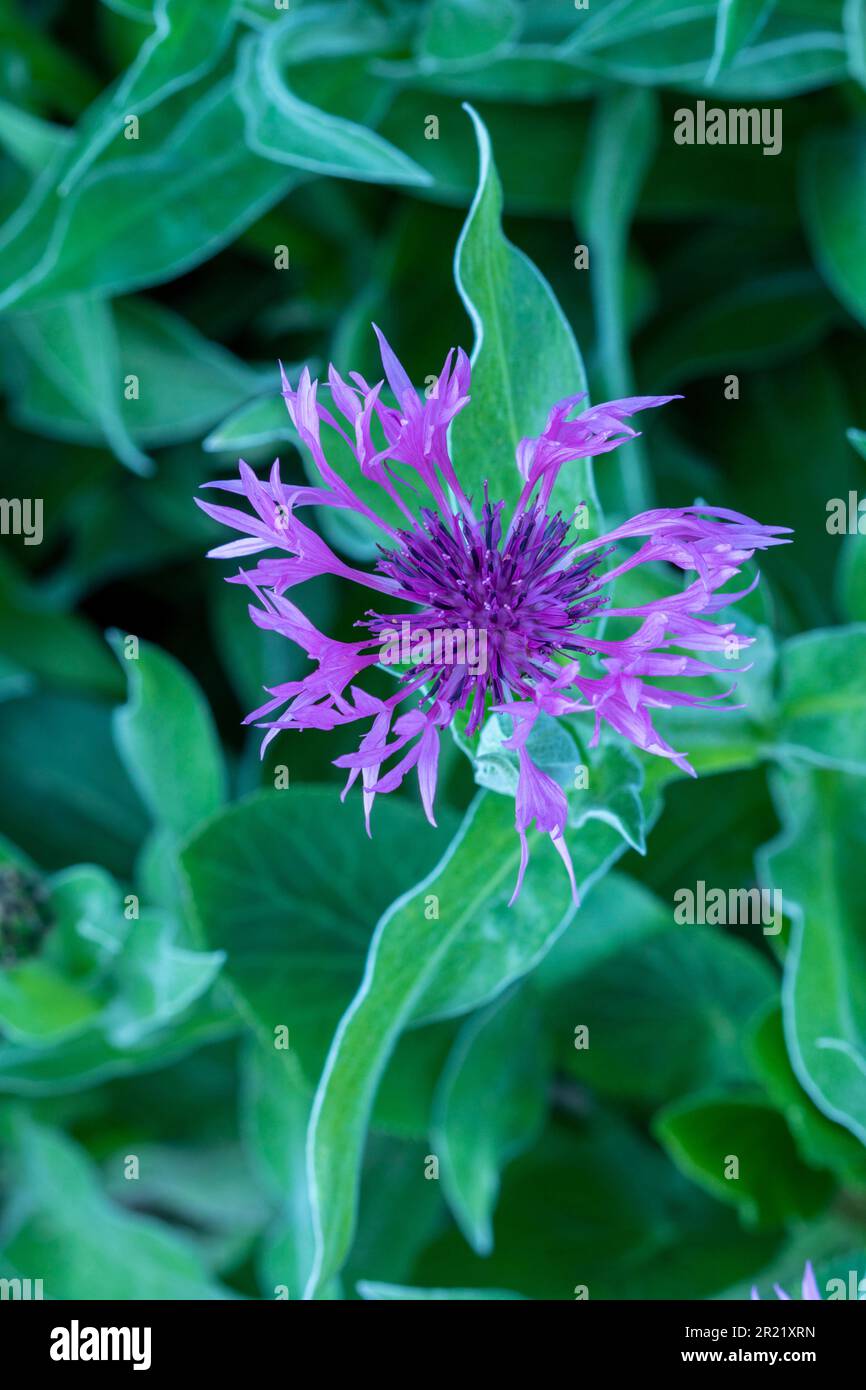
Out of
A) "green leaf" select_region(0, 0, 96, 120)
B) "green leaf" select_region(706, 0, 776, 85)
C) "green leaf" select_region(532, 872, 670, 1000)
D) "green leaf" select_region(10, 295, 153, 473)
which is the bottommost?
"green leaf" select_region(532, 872, 670, 1000)

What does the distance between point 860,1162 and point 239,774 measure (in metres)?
0.50

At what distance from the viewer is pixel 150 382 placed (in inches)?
37.4

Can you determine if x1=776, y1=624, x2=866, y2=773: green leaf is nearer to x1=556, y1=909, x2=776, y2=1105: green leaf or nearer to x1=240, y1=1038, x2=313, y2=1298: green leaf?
x1=556, y1=909, x2=776, y2=1105: green leaf

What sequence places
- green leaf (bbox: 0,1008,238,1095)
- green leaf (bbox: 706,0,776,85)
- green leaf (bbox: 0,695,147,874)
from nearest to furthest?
1. green leaf (bbox: 706,0,776,85)
2. green leaf (bbox: 0,1008,238,1095)
3. green leaf (bbox: 0,695,147,874)

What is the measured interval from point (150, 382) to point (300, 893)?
0.37 meters

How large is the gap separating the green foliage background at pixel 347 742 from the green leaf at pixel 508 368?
0.01m

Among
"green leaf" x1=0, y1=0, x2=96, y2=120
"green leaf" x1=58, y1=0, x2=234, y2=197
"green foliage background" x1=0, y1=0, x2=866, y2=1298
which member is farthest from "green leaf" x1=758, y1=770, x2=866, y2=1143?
"green leaf" x1=0, y1=0, x2=96, y2=120

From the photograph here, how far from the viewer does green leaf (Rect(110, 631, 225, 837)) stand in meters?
0.83

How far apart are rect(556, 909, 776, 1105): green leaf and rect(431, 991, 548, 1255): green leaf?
0.04 m

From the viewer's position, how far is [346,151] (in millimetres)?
682

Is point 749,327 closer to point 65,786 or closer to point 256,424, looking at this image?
point 256,424

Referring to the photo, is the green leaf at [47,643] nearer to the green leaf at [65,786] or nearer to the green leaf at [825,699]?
the green leaf at [65,786]

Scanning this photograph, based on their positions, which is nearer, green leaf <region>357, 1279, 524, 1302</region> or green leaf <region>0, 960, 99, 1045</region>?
green leaf <region>357, 1279, 524, 1302</region>

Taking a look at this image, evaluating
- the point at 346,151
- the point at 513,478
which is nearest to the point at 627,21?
the point at 346,151
